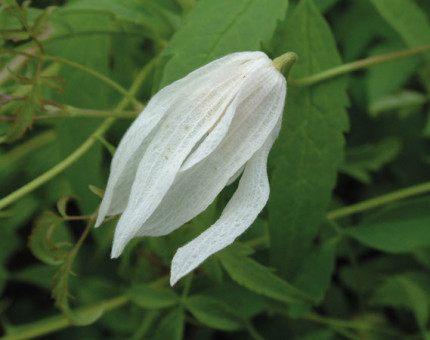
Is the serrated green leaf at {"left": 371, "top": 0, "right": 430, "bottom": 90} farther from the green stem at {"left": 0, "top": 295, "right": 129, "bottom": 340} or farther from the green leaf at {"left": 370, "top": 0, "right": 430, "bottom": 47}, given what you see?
the green stem at {"left": 0, "top": 295, "right": 129, "bottom": 340}

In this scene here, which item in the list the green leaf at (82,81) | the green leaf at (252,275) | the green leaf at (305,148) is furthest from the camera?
the green leaf at (82,81)

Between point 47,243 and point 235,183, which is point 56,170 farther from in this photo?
point 235,183

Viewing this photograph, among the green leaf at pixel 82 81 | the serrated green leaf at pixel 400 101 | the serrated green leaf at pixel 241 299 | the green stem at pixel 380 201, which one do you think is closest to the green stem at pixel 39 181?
the green leaf at pixel 82 81

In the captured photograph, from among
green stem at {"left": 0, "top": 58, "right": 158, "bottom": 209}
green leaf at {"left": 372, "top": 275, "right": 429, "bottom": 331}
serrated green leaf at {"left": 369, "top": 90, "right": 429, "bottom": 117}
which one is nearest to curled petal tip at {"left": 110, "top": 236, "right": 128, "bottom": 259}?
green stem at {"left": 0, "top": 58, "right": 158, "bottom": 209}

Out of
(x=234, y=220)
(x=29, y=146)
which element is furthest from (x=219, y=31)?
(x=29, y=146)

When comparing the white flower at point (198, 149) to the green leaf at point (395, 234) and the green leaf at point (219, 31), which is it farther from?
the green leaf at point (395, 234)
